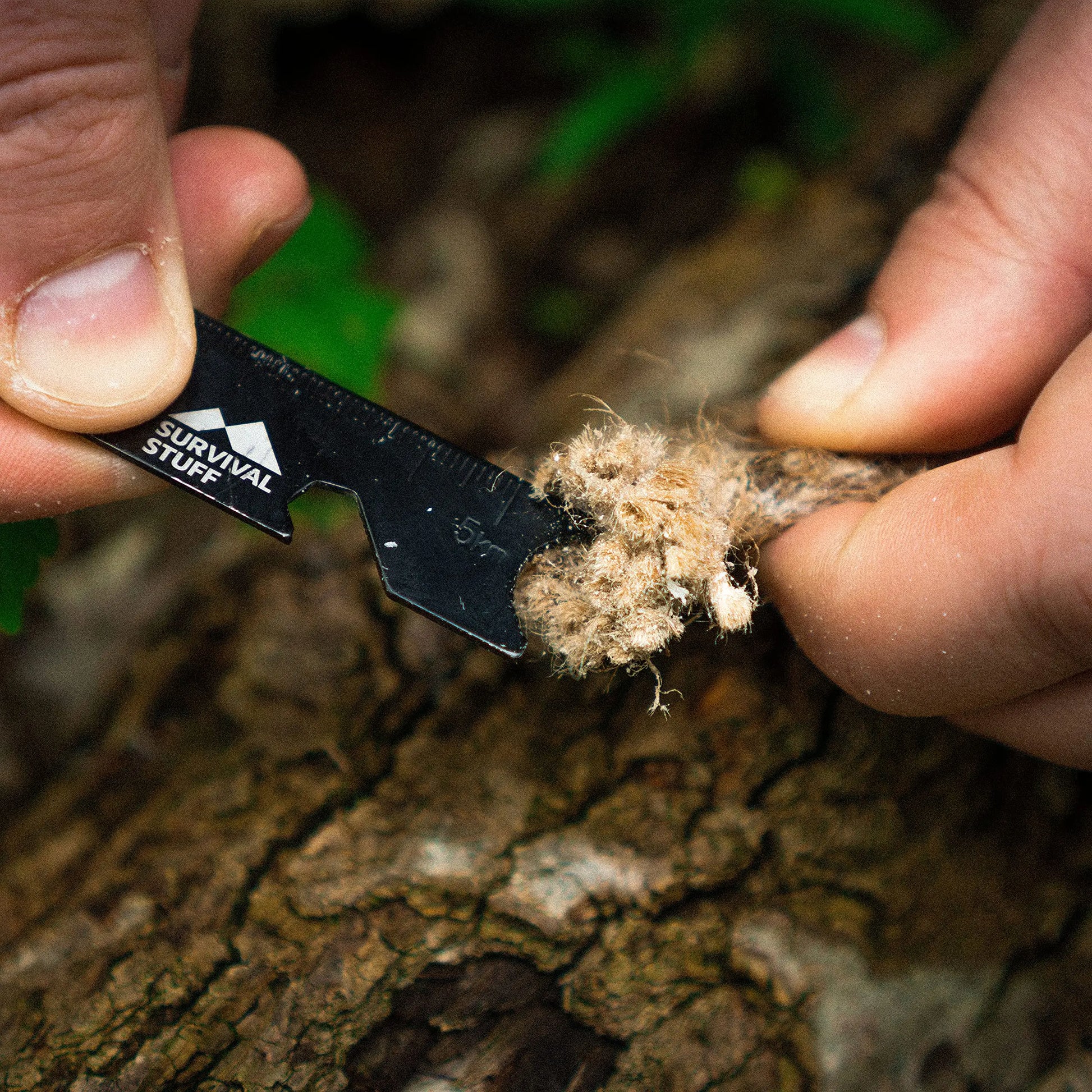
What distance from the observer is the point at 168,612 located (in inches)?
104

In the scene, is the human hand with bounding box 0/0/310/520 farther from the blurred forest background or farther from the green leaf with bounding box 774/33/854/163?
the green leaf with bounding box 774/33/854/163

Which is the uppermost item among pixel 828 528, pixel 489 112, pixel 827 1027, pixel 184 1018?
pixel 828 528

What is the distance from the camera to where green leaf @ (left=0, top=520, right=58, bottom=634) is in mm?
1895

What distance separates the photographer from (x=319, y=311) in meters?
2.77

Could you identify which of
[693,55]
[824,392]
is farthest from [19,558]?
[693,55]

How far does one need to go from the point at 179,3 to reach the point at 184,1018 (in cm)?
243

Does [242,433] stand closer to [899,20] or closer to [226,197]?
[226,197]

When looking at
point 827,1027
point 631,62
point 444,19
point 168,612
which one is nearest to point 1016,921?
point 827,1027

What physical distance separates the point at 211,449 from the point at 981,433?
70.6 inches

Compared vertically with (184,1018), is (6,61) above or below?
above

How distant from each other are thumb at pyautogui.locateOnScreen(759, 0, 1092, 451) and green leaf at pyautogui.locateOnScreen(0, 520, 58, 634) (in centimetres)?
174

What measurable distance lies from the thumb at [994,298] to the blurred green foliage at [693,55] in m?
1.71

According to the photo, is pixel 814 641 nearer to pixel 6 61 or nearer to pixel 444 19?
pixel 6 61

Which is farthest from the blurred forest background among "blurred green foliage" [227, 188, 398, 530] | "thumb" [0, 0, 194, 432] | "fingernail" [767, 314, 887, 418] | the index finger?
the index finger
